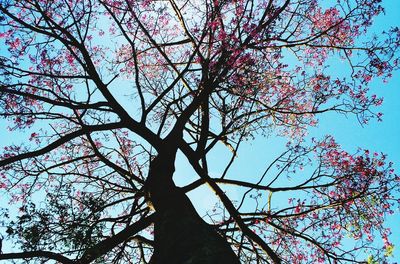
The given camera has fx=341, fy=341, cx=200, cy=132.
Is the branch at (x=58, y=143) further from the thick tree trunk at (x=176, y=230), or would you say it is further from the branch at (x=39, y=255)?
the branch at (x=39, y=255)

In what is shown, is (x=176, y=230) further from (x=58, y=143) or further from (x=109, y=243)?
(x=58, y=143)

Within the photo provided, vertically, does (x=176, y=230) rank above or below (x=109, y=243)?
below

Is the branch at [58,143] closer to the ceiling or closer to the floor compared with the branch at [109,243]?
closer to the ceiling

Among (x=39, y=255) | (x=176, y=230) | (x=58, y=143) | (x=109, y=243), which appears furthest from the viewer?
(x=58, y=143)

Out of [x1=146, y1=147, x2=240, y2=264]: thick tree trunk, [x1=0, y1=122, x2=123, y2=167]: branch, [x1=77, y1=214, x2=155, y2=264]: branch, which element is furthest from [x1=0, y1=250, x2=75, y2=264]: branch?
[x1=0, y1=122, x2=123, y2=167]: branch

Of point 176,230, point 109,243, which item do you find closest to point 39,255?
point 109,243

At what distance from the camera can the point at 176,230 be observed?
12.3ft

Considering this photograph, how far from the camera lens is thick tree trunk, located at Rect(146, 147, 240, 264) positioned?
3.11 meters

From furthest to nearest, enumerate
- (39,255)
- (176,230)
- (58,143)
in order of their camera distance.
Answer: (58,143), (39,255), (176,230)

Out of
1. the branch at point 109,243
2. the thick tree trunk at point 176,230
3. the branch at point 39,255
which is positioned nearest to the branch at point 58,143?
the thick tree trunk at point 176,230

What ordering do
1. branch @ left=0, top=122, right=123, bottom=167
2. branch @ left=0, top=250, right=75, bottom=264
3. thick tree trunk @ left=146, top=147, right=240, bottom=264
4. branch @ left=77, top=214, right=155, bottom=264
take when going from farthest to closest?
branch @ left=0, top=122, right=123, bottom=167, branch @ left=77, top=214, right=155, bottom=264, branch @ left=0, top=250, right=75, bottom=264, thick tree trunk @ left=146, top=147, right=240, bottom=264

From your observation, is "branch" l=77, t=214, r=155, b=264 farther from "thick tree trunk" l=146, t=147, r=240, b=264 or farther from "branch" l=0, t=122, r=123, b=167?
"branch" l=0, t=122, r=123, b=167

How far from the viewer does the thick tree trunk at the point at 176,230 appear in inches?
122

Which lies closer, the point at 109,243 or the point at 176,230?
the point at 176,230
